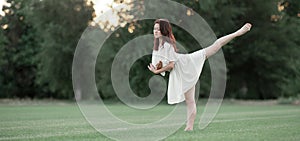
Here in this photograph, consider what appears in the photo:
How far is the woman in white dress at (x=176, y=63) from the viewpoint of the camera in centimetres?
877

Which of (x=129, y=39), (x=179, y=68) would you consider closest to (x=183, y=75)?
(x=179, y=68)

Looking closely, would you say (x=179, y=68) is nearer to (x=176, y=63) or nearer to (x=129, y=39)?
(x=176, y=63)

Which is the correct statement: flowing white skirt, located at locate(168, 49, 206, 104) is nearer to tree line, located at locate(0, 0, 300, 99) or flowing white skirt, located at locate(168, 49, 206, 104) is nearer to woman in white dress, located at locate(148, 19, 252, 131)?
woman in white dress, located at locate(148, 19, 252, 131)

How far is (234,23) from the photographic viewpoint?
104 feet

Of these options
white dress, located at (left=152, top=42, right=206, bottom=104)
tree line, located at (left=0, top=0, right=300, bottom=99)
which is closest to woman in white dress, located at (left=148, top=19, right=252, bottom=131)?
white dress, located at (left=152, top=42, right=206, bottom=104)

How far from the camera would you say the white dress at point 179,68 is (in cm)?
879

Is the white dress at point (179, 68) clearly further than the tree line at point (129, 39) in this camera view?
No

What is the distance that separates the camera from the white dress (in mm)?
8789

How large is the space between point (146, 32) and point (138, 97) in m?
3.48

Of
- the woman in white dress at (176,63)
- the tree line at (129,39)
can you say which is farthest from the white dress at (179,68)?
the tree line at (129,39)

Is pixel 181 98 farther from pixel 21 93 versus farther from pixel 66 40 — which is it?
pixel 21 93

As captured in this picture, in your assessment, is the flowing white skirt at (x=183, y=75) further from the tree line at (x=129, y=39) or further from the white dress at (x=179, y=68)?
the tree line at (x=129, y=39)

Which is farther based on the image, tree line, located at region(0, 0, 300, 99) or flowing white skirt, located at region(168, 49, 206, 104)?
tree line, located at region(0, 0, 300, 99)

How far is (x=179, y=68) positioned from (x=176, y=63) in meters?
0.10
